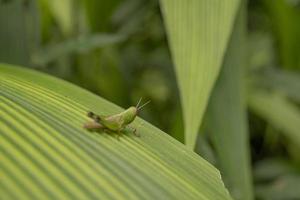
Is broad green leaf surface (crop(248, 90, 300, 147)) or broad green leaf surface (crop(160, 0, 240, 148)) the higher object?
broad green leaf surface (crop(160, 0, 240, 148))

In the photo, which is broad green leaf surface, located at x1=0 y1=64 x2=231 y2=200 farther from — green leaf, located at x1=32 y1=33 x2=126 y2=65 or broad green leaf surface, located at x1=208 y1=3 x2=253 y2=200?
green leaf, located at x1=32 y1=33 x2=126 y2=65

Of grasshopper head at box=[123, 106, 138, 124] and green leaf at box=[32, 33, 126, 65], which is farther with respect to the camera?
green leaf at box=[32, 33, 126, 65]

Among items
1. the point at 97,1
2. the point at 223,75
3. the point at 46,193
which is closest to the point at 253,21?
the point at 97,1

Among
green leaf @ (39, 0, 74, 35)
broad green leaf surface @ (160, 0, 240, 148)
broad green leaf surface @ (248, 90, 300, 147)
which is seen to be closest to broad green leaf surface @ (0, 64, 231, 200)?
broad green leaf surface @ (160, 0, 240, 148)

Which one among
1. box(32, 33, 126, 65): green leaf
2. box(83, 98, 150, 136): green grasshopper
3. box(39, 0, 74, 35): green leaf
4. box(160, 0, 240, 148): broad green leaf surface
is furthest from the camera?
box(39, 0, 74, 35): green leaf

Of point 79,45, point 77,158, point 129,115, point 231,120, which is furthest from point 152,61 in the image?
point 77,158

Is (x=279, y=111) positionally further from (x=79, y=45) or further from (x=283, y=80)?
(x=79, y=45)
